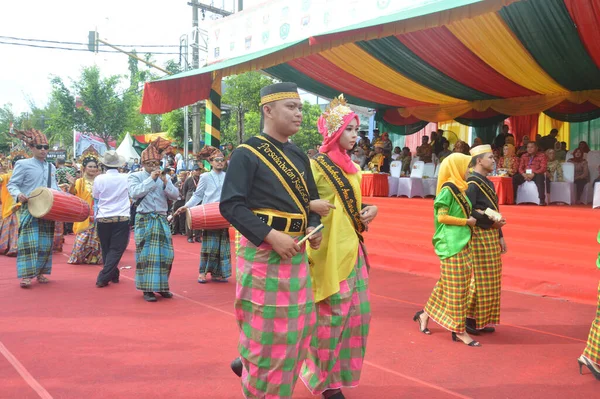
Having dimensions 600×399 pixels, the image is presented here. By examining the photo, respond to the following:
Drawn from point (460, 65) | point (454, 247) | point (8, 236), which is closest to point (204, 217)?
point (454, 247)

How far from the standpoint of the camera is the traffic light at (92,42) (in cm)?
1580

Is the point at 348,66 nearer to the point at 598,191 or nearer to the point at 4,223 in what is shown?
the point at 598,191

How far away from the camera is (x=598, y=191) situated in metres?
8.17

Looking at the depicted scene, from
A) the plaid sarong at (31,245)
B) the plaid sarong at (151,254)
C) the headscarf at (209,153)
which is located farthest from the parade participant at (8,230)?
the plaid sarong at (151,254)

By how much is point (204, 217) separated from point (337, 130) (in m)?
3.48

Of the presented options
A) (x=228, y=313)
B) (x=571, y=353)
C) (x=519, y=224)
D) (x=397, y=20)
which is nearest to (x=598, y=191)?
(x=519, y=224)

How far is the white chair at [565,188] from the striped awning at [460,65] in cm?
195

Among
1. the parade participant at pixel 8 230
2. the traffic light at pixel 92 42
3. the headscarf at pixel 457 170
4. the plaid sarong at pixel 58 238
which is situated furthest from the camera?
the traffic light at pixel 92 42

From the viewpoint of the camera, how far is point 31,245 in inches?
252

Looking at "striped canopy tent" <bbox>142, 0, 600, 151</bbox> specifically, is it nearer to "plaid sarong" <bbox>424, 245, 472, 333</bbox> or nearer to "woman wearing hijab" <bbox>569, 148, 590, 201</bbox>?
"woman wearing hijab" <bbox>569, 148, 590, 201</bbox>

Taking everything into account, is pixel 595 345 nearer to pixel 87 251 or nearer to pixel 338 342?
pixel 338 342

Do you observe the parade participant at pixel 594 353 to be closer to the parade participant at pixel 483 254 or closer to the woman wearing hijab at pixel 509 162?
the parade participant at pixel 483 254

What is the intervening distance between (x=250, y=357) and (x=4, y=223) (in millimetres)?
8498

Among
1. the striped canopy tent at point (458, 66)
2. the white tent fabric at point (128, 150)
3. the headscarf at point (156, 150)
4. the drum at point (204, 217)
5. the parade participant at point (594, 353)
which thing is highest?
the striped canopy tent at point (458, 66)
